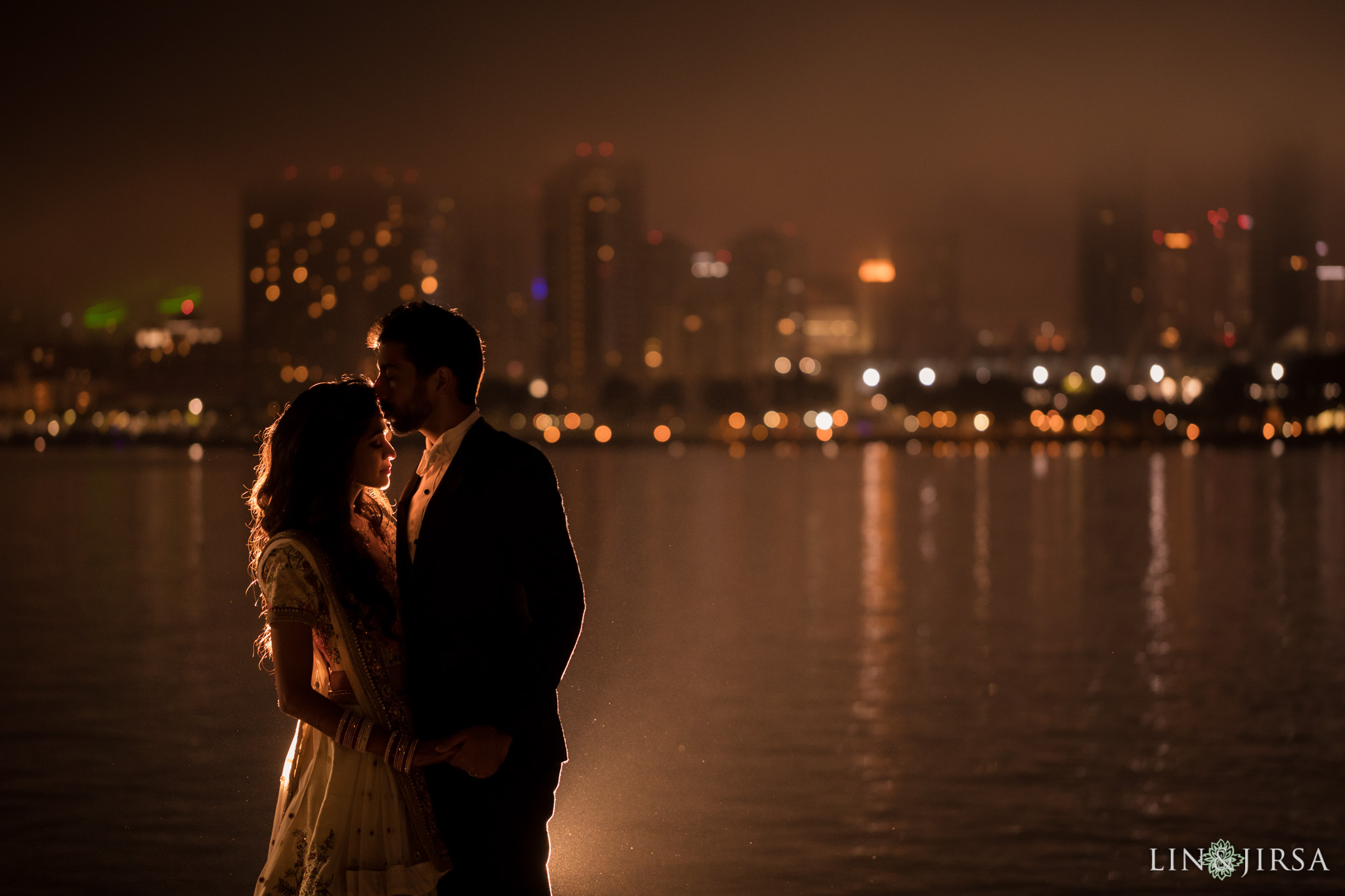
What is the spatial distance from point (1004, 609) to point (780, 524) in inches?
637

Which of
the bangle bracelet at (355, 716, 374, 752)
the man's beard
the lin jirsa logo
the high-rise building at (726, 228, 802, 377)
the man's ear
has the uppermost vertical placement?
the high-rise building at (726, 228, 802, 377)

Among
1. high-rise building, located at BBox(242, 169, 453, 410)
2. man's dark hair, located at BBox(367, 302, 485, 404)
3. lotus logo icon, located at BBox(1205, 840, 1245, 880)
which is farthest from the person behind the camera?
high-rise building, located at BBox(242, 169, 453, 410)

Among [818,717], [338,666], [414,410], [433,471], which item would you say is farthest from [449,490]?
[818,717]

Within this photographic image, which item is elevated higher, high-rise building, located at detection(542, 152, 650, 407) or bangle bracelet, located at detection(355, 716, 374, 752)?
high-rise building, located at detection(542, 152, 650, 407)

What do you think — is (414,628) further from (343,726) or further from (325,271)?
(325,271)

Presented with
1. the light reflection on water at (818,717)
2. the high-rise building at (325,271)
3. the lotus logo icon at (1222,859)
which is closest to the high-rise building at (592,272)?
the high-rise building at (325,271)

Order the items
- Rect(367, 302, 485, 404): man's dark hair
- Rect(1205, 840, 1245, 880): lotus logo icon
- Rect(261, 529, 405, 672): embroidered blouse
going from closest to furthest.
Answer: Rect(261, 529, 405, 672): embroidered blouse → Rect(367, 302, 485, 404): man's dark hair → Rect(1205, 840, 1245, 880): lotus logo icon

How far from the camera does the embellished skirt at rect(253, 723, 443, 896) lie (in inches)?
117

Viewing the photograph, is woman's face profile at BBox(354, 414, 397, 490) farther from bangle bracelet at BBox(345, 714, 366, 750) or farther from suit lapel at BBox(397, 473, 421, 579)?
bangle bracelet at BBox(345, 714, 366, 750)

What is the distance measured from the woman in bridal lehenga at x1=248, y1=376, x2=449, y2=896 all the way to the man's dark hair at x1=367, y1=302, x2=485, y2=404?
0.12 metres

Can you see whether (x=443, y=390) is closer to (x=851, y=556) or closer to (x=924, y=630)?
(x=924, y=630)

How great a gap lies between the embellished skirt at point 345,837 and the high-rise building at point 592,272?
150696mm

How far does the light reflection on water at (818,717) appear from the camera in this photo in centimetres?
670

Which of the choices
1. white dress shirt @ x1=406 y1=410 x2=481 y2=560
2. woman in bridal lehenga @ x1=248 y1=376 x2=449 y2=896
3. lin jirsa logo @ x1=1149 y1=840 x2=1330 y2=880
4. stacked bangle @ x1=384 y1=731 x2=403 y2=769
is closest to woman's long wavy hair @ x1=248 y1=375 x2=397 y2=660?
woman in bridal lehenga @ x1=248 y1=376 x2=449 y2=896
